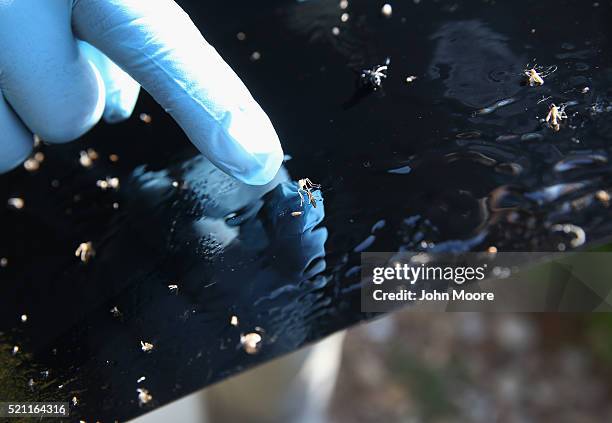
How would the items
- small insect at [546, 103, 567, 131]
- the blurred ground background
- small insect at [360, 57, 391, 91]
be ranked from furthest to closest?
1. the blurred ground background
2. small insect at [360, 57, 391, 91]
3. small insect at [546, 103, 567, 131]

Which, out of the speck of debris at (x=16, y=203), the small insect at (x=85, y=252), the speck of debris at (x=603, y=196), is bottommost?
the small insect at (x=85, y=252)

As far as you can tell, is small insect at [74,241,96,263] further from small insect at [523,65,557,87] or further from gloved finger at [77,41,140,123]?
small insect at [523,65,557,87]

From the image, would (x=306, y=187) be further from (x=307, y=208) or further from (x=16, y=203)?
(x=16, y=203)

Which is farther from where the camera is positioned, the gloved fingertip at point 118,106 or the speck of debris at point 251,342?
the gloved fingertip at point 118,106

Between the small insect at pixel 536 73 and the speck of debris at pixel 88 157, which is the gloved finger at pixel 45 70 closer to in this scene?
the speck of debris at pixel 88 157

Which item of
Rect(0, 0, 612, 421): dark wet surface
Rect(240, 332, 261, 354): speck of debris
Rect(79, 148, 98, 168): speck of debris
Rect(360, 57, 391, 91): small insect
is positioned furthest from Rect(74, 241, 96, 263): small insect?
Rect(360, 57, 391, 91): small insect

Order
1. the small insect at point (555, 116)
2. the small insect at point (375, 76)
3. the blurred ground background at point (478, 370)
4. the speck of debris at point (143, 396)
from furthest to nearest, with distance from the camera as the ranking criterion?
1. the blurred ground background at point (478, 370)
2. the small insect at point (375, 76)
3. the small insect at point (555, 116)
4. the speck of debris at point (143, 396)

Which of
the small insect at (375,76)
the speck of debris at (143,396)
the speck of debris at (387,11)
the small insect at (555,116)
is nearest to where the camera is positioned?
the speck of debris at (143,396)

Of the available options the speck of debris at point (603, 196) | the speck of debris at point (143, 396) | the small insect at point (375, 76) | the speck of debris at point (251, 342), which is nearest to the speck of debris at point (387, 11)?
the small insect at point (375, 76)
